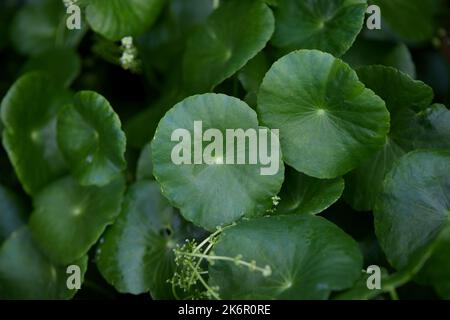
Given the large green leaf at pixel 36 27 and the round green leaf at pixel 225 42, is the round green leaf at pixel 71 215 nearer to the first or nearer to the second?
the round green leaf at pixel 225 42

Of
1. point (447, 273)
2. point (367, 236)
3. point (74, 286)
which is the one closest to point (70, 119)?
point (74, 286)

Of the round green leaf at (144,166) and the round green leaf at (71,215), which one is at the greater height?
the round green leaf at (144,166)

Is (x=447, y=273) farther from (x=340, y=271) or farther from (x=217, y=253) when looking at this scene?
(x=217, y=253)

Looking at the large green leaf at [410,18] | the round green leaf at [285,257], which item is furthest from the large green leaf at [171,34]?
the round green leaf at [285,257]

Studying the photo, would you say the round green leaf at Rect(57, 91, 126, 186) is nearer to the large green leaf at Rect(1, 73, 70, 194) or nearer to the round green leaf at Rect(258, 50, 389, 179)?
the large green leaf at Rect(1, 73, 70, 194)

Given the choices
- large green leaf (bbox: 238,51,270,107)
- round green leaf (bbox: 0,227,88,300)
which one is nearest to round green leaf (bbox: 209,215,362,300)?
large green leaf (bbox: 238,51,270,107)

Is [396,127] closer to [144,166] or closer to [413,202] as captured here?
[413,202]

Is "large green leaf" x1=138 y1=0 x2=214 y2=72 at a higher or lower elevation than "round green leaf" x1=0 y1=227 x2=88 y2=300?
higher

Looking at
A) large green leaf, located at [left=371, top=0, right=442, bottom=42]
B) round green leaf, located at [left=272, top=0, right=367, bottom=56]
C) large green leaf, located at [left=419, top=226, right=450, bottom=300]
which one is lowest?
large green leaf, located at [left=419, top=226, right=450, bottom=300]
